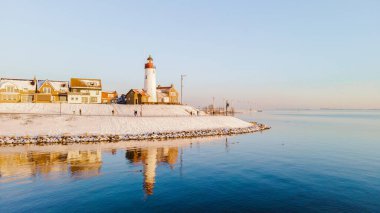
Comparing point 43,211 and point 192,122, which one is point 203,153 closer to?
point 43,211

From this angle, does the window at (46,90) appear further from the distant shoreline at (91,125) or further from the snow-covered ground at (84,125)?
the snow-covered ground at (84,125)

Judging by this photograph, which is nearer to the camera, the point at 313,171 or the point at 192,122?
→ the point at 313,171

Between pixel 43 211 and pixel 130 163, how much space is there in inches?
592

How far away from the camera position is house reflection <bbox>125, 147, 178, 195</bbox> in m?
25.2

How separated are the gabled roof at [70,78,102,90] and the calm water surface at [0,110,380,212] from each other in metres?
47.4

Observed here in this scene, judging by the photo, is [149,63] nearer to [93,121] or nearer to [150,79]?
[150,79]

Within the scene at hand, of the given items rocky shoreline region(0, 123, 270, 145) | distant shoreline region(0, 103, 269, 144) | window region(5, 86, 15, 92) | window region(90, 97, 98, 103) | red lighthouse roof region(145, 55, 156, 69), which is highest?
red lighthouse roof region(145, 55, 156, 69)

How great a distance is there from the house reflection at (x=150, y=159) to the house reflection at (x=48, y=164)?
4956 mm

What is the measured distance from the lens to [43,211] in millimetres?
17766

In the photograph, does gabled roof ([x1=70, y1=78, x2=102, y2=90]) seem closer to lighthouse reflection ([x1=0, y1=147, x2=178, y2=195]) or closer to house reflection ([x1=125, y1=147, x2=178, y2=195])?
lighthouse reflection ([x1=0, y1=147, x2=178, y2=195])

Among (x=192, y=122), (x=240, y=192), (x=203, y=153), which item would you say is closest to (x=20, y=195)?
(x=240, y=192)

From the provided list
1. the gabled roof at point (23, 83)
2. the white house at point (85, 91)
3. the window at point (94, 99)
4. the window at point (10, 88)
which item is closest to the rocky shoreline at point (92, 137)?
the window at point (10, 88)

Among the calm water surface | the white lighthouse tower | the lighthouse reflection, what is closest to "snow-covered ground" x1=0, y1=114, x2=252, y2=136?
the calm water surface

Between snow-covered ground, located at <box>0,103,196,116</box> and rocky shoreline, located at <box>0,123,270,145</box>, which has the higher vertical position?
snow-covered ground, located at <box>0,103,196,116</box>
